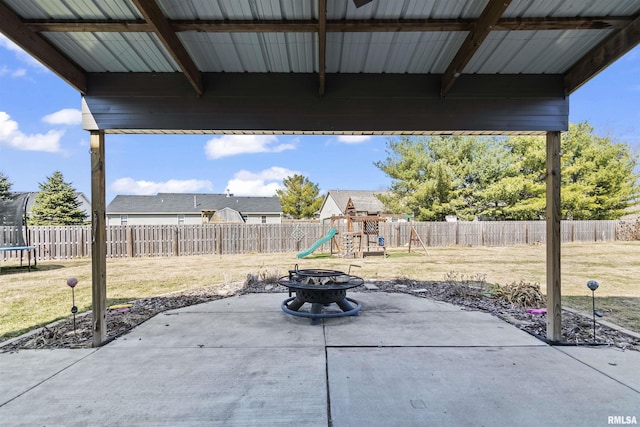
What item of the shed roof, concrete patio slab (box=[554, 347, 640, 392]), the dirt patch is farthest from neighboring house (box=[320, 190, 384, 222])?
concrete patio slab (box=[554, 347, 640, 392])

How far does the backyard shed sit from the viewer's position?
8.45 ft

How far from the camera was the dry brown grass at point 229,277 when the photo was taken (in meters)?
5.02

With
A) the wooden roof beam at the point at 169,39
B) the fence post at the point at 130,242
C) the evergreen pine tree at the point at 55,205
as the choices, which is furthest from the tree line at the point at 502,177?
the evergreen pine tree at the point at 55,205

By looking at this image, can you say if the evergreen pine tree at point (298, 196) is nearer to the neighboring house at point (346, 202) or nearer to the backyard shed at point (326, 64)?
the neighboring house at point (346, 202)

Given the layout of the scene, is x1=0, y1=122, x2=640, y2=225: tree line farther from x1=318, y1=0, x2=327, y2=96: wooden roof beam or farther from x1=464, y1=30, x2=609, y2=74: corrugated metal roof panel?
x1=318, y1=0, x2=327, y2=96: wooden roof beam

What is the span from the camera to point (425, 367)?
286 centimetres

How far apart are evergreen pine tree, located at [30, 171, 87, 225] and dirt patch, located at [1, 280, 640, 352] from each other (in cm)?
1702

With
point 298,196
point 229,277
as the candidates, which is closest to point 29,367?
point 229,277

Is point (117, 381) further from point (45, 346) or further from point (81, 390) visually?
point (45, 346)

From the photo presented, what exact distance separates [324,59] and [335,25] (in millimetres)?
317

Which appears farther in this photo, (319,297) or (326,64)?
(319,297)

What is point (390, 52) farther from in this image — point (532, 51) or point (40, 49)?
point (40, 49)

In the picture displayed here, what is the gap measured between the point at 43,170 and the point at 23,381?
66.4ft

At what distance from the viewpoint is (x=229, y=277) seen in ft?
25.9
